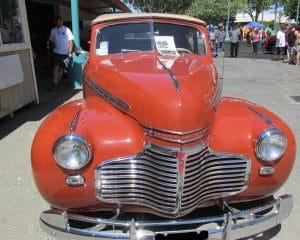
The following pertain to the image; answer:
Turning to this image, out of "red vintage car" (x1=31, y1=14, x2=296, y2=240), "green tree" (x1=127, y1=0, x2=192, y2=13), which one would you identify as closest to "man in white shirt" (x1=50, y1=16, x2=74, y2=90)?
"red vintage car" (x1=31, y1=14, x2=296, y2=240)

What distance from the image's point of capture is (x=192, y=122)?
111 inches

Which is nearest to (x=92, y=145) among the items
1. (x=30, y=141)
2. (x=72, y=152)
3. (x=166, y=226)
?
(x=72, y=152)

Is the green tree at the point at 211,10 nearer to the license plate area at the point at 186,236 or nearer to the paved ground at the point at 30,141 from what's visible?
the paved ground at the point at 30,141

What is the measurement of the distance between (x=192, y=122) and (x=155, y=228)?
80cm

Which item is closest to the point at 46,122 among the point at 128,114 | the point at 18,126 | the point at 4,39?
the point at 128,114

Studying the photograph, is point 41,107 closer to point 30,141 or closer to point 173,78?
point 30,141

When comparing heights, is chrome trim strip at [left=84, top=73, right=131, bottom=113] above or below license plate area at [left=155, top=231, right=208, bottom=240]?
above

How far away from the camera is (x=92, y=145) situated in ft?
9.17

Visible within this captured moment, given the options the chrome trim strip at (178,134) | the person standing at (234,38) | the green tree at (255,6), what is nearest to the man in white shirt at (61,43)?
the chrome trim strip at (178,134)

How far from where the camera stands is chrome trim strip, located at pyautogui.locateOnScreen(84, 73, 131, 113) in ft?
10.3

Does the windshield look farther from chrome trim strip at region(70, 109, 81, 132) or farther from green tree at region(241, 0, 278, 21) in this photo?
green tree at region(241, 0, 278, 21)

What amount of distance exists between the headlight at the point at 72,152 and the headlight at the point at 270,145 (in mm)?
1262

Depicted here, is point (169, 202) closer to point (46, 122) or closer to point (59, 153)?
point (59, 153)

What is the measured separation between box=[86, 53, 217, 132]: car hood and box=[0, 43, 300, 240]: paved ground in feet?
4.45
